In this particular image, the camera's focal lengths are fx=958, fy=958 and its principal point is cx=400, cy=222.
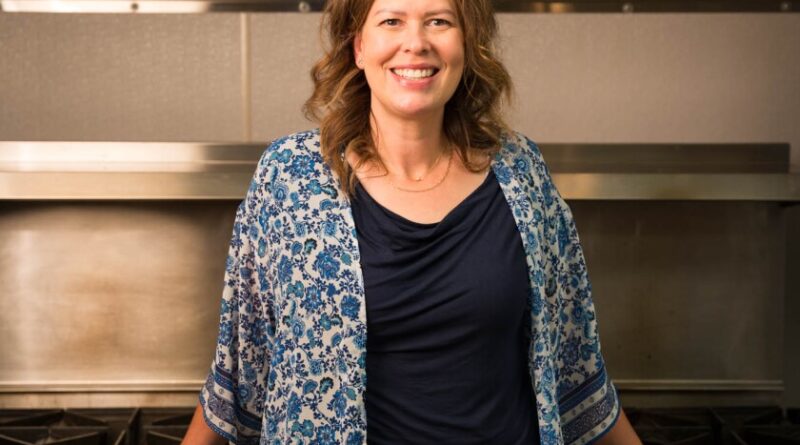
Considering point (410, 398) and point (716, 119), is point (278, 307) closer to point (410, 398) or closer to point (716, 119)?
point (410, 398)

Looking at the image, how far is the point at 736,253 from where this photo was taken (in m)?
2.04

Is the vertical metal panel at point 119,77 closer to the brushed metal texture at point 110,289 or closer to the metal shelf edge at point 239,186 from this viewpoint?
the brushed metal texture at point 110,289

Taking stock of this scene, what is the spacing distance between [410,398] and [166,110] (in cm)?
118

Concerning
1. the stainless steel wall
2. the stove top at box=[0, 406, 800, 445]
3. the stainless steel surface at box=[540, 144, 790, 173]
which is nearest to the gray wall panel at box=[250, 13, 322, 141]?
the stainless steel wall

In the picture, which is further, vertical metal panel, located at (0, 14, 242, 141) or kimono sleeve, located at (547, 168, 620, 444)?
vertical metal panel, located at (0, 14, 242, 141)

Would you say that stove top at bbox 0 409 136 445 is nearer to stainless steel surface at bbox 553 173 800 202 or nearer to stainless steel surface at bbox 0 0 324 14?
stainless steel surface at bbox 0 0 324 14

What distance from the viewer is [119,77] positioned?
1984mm

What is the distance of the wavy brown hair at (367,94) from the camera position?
107 cm

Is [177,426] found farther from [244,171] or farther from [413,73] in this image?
[413,73]

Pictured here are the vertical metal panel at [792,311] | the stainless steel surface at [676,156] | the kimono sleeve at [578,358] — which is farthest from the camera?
the vertical metal panel at [792,311]

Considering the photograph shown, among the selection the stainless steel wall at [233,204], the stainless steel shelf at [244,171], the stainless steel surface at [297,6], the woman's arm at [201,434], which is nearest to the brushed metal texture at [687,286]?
the stainless steel wall at [233,204]

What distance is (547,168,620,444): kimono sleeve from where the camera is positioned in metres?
1.12

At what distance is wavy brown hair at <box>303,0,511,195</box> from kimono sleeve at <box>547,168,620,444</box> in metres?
0.11

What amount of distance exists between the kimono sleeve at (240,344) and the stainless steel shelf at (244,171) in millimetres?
657
